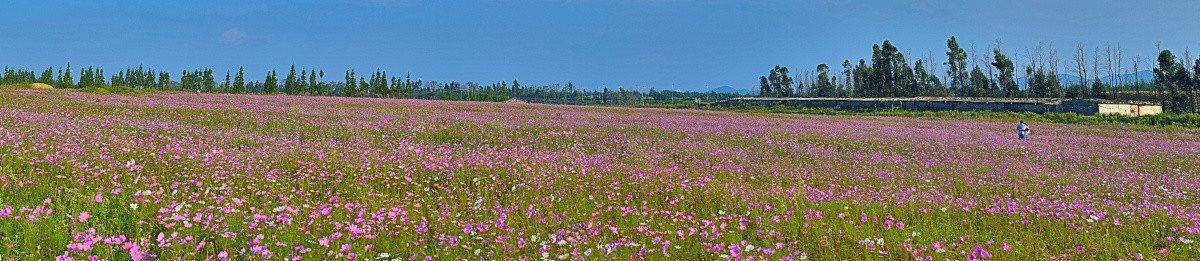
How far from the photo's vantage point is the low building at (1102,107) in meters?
48.1

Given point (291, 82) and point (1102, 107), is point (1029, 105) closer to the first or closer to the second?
point (1102, 107)

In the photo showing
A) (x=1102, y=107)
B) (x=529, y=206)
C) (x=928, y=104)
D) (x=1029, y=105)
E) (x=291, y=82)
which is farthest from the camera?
Answer: (x=291, y=82)

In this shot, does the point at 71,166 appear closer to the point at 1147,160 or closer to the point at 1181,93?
the point at 1147,160

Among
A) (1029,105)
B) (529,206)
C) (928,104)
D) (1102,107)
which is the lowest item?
(529,206)

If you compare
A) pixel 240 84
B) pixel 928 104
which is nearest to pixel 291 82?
pixel 240 84

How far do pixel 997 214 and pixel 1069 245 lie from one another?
3.68ft

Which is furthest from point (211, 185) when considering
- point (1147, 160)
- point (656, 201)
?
point (1147, 160)

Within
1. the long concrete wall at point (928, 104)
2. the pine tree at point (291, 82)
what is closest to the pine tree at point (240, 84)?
the pine tree at point (291, 82)

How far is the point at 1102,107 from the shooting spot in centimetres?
4797

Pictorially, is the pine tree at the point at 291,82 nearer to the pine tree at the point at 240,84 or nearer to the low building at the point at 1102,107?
the pine tree at the point at 240,84

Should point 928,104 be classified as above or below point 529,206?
above

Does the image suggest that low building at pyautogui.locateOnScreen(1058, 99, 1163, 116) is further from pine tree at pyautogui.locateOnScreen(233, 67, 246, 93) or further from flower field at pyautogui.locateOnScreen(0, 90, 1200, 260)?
pine tree at pyautogui.locateOnScreen(233, 67, 246, 93)

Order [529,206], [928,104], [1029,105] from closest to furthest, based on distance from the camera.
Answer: [529,206] < [1029,105] < [928,104]

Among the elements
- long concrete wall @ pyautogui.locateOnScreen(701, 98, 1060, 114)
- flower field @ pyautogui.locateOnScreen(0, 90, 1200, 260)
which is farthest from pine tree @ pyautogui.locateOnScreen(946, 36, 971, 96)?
flower field @ pyautogui.locateOnScreen(0, 90, 1200, 260)
